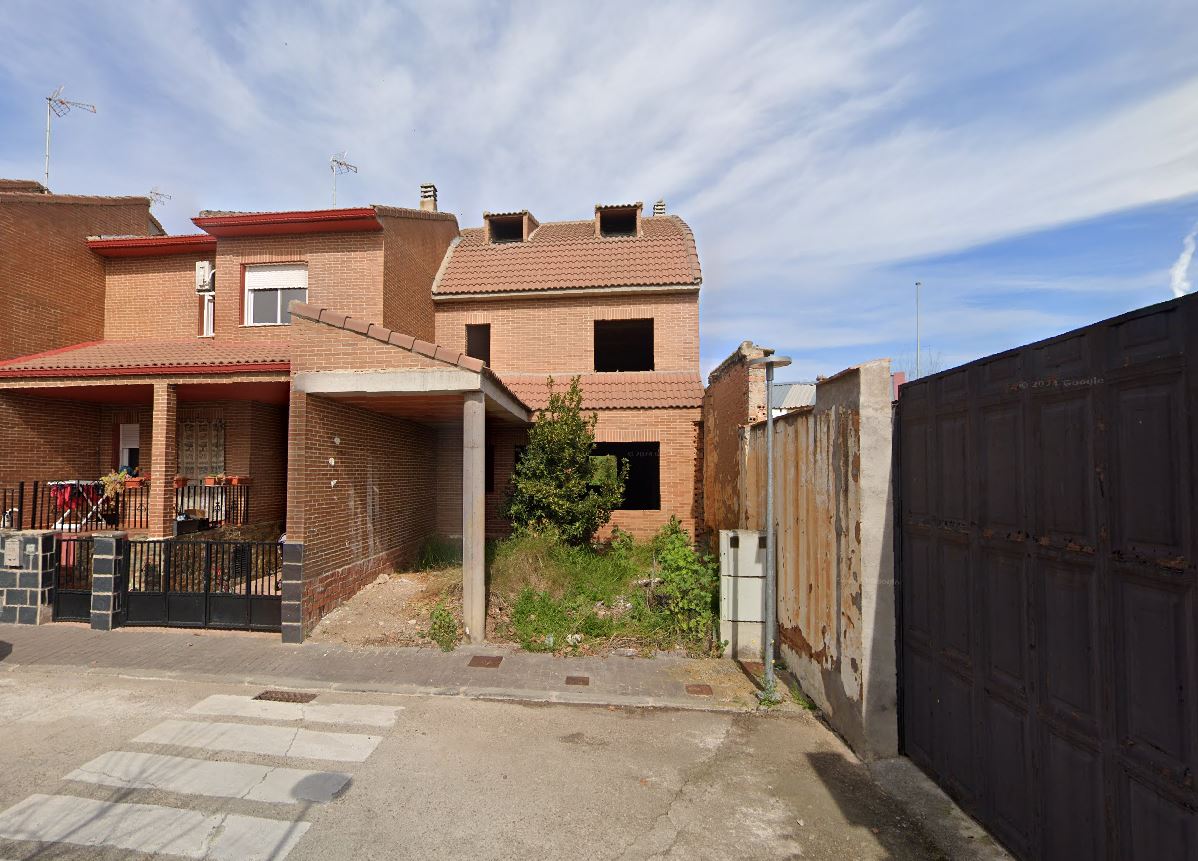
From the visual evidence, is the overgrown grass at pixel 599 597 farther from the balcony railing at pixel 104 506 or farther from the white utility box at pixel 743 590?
the balcony railing at pixel 104 506

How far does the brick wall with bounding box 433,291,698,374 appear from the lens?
13555mm

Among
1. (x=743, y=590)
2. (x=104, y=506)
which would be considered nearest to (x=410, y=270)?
(x=104, y=506)

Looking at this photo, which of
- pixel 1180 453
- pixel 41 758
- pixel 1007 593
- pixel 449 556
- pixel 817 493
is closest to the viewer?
pixel 1180 453

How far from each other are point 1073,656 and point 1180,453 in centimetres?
119

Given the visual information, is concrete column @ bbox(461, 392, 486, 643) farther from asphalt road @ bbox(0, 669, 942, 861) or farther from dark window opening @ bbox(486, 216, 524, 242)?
dark window opening @ bbox(486, 216, 524, 242)

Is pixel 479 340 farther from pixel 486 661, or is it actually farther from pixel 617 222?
pixel 486 661

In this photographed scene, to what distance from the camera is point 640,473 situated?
13.9m

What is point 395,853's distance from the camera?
3.65 m

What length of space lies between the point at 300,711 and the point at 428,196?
50.8ft

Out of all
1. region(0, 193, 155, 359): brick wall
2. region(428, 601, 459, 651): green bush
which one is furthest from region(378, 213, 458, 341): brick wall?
region(428, 601, 459, 651): green bush

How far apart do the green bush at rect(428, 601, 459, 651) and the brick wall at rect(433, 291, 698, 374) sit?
7.06 meters

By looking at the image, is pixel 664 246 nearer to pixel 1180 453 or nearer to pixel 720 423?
pixel 720 423

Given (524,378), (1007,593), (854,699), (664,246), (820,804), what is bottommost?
(820,804)

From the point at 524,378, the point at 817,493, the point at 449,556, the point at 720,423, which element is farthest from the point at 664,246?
the point at 817,493
